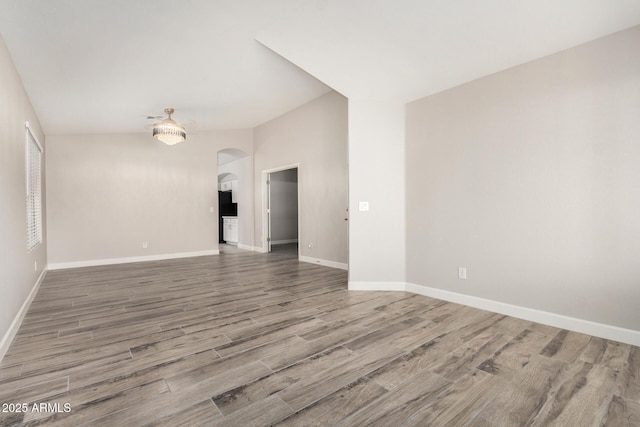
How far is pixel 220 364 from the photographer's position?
2.12 meters

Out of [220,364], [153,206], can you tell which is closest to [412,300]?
[220,364]

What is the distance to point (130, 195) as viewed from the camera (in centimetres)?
655

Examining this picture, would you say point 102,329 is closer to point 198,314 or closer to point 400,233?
point 198,314

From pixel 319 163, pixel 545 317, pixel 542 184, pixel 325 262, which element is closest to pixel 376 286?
pixel 545 317

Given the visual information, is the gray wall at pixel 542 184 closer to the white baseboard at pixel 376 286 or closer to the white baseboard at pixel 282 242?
the white baseboard at pixel 376 286

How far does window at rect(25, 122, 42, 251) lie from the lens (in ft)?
12.8

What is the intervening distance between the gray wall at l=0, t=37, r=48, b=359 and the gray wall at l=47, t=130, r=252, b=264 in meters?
2.58

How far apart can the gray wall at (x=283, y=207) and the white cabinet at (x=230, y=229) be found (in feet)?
3.71

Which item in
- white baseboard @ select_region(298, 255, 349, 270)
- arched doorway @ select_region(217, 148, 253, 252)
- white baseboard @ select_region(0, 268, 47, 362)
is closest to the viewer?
white baseboard @ select_region(0, 268, 47, 362)

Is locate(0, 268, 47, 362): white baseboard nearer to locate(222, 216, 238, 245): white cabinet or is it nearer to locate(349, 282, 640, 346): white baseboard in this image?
locate(349, 282, 640, 346): white baseboard

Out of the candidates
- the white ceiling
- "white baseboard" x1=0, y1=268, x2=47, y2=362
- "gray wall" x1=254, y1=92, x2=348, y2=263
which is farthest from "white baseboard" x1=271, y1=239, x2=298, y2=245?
"white baseboard" x1=0, y1=268, x2=47, y2=362

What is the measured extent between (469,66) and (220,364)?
355 cm

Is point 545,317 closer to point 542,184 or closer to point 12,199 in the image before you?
point 542,184

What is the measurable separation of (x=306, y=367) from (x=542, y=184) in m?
2.68
